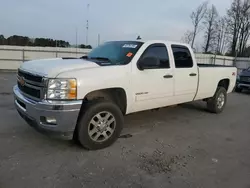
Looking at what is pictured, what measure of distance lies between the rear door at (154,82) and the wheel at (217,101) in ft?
7.33

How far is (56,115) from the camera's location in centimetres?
385

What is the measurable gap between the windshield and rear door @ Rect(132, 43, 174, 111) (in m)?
0.23

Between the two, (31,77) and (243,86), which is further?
(243,86)

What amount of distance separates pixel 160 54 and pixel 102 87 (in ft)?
5.75

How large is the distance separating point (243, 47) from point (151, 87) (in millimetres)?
44531

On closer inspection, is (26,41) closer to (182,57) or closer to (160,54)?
(182,57)

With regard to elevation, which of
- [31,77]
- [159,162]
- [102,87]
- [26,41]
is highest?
[26,41]

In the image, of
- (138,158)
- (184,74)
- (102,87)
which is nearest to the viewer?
(138,158)

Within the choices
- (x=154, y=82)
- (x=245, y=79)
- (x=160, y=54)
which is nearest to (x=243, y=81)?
(x=245, y=79)

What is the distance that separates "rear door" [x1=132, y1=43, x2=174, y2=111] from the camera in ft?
16.0

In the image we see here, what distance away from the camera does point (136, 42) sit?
17.3 ft

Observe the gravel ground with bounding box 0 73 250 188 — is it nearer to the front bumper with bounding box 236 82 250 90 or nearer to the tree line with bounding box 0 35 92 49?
the front bumper with bounding box 236 82 250 90

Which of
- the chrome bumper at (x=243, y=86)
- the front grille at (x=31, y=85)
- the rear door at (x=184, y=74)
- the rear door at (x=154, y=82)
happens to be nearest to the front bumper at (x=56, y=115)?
the front grille at (x=31, y=85)

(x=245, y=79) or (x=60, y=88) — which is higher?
(x=60, y=88)
